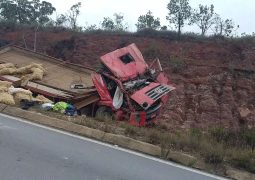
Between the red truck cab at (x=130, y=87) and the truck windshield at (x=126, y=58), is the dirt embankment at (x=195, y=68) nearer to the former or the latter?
the red truck cab at (x=130, y=87)

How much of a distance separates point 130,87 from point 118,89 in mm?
353

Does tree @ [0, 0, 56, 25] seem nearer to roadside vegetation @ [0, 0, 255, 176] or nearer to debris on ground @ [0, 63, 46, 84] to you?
roadside vegetation @ [0, 0, 255, 176]

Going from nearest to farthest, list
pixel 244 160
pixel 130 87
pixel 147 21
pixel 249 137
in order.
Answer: pixel 244 160, pixel 249 137, pixel 130 87, pixel 147 21

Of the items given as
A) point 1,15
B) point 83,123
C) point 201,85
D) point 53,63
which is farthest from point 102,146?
point 1,15

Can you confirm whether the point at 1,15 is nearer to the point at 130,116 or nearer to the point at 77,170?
the point at 130,116

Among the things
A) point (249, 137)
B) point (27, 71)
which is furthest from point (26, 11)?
point (249, 137)

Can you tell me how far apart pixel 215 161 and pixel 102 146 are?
204cm

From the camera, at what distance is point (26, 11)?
126 ft

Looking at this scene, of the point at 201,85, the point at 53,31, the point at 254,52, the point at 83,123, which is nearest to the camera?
the point at 83,123

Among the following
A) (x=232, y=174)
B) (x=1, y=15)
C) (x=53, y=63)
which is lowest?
(x=232, y=174)

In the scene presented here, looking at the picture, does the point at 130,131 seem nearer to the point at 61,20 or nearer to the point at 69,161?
the point at 69,161

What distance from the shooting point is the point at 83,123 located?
10.6 metres

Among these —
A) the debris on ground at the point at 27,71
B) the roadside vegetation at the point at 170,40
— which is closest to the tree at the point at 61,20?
the roadside vegetation at the point at 170,40

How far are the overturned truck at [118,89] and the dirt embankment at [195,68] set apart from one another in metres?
3.47
